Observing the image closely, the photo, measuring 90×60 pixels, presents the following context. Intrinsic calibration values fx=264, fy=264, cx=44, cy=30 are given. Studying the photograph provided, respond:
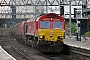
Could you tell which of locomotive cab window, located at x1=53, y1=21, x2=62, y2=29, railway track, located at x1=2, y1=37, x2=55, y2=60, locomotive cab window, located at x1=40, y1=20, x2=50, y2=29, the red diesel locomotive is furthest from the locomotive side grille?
railway track, located at x1=2, y1=37, x2=55, y2=60

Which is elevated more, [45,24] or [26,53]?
[45,24]

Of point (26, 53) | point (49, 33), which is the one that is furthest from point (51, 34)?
point (26, 53)

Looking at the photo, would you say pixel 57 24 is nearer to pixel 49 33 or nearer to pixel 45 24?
pixel 45 24

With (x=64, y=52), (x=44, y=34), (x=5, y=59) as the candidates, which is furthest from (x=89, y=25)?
(x=5, y=59)

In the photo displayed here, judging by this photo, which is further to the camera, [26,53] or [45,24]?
[26,53]

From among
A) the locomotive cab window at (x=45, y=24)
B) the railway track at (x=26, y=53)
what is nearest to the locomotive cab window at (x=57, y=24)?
the locomotive cab window at (x=45, y=24)

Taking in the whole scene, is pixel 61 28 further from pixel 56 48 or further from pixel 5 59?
pixel 5 59

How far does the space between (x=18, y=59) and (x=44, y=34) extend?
3.13m

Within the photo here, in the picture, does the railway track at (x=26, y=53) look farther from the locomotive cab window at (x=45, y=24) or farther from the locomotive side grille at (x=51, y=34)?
the locomotive cab window at (x=45, y=24)

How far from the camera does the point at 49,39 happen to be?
68.1 ft

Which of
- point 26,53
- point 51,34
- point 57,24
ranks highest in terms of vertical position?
point 57,24

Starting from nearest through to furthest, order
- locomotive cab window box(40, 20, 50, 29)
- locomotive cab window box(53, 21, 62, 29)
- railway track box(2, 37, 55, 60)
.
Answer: railway track box(2, 37, 55, 60) → locomotive cab window box(40, 20, 50, 29) → locomotive cab window box(53, 21, 62, 29)

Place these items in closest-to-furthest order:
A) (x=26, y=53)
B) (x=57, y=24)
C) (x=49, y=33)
A: 1. (x=49, y=33)
2. (x=57, y=24)
3. (x=26, y=53)

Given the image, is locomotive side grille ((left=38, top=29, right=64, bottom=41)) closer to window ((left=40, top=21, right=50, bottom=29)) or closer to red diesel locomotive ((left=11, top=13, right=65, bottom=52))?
red diesel locomotive ((left=11, top=13, right=65, bottom=52))
